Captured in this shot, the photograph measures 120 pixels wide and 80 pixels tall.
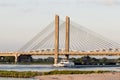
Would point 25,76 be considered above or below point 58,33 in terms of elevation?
below

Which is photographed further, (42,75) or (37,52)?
(37,52)

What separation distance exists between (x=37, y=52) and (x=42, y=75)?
35.1 m

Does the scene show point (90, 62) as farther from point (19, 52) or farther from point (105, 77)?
point (105, 77)

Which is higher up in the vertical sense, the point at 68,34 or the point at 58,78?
the point at 68,34

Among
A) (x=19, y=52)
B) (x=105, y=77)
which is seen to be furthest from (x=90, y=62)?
(x=105, y=77)

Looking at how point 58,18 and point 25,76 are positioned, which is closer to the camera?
point 25,76

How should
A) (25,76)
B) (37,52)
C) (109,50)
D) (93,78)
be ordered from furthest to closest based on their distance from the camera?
(37,52)
(109,50)
(25,76)
(93,78)

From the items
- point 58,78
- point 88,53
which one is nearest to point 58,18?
point 88,53

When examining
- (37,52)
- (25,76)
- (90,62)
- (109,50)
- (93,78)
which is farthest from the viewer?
(90,62)

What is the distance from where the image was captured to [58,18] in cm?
8156

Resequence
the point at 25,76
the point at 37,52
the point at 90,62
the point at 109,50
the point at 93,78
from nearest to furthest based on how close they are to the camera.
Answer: the point at 93,78, the point at 25,76, the point at 109,50, the point at 37,52, the point at 90,62

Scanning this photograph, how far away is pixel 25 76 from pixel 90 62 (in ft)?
243

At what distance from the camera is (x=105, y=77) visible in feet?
130

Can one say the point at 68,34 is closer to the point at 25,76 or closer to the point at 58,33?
the point at 58,33
